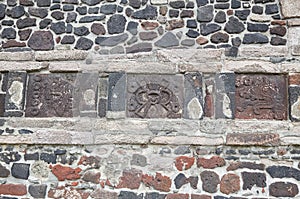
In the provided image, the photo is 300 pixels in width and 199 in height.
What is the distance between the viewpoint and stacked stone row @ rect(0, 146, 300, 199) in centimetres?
440

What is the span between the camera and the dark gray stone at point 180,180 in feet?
14.6

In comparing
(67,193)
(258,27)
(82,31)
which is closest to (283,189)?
(258,27)

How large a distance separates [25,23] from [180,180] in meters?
2.28

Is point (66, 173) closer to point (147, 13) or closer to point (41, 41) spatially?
point (41, 41)

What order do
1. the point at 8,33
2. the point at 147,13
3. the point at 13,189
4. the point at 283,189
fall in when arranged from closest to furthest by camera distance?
the point at 283,189 → the point at 13,189 → the point at 147,13 → the point at 8,33

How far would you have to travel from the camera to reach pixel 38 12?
5047mm

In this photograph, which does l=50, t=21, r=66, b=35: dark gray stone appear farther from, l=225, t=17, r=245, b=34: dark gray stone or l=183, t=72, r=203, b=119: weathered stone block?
l=225, t=17, r=245, b=34: dark gray stone

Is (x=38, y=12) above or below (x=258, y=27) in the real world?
above

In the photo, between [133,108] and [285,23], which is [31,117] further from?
[285,23]

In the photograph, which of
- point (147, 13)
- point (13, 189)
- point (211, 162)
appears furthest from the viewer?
point (147, 13)

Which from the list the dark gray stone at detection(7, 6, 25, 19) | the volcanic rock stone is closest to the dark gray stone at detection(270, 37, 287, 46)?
the volcanic rock stone

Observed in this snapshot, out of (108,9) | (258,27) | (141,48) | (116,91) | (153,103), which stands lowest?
(153,103)

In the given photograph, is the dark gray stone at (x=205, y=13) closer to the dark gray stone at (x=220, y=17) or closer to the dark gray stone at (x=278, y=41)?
the dark gray stone at (x=220, y=17)

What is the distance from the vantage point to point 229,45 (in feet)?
15.6
